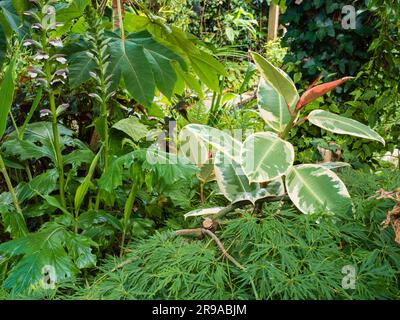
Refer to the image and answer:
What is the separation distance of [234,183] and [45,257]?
41 cm

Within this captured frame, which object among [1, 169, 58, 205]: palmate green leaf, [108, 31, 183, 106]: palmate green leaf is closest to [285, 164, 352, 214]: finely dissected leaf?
[108, 31, 183, 106]: palmate green leaf

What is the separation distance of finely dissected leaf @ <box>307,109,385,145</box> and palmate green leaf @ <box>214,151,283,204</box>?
0.15 metres

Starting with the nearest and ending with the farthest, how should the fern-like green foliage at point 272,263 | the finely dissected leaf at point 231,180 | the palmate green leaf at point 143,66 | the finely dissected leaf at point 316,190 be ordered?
the fern-like green foliage at point 272,263 < the finely dissected leaf at point 316,190 < the finely dissected leaf at point 231,180 < the palmate green leaf at point 143,66

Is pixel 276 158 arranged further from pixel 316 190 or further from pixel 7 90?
pixel 7 90

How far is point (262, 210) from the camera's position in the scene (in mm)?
940

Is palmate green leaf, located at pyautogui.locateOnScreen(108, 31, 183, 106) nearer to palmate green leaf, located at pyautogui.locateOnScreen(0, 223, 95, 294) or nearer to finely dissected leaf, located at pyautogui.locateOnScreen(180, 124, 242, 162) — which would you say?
finely dissected leaf, located at pyautogui.locateOnScreen(180, 124, 242, 162)

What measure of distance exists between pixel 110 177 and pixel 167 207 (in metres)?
0.29

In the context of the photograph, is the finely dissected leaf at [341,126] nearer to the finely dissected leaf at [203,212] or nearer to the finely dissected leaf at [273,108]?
the finely dissected leaf at [273,108]

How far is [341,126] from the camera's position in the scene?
3.29 ft

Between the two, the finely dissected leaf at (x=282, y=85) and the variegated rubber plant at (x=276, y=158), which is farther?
the finely dissected leaf at (x=282, y=85)

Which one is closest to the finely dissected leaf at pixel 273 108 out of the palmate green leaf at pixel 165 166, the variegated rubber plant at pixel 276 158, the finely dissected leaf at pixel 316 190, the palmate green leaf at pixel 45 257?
the variegated rubber plant at pixel 276 158

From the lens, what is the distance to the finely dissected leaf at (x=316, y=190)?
905 mm

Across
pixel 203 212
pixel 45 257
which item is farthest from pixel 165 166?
pixel 45 257
